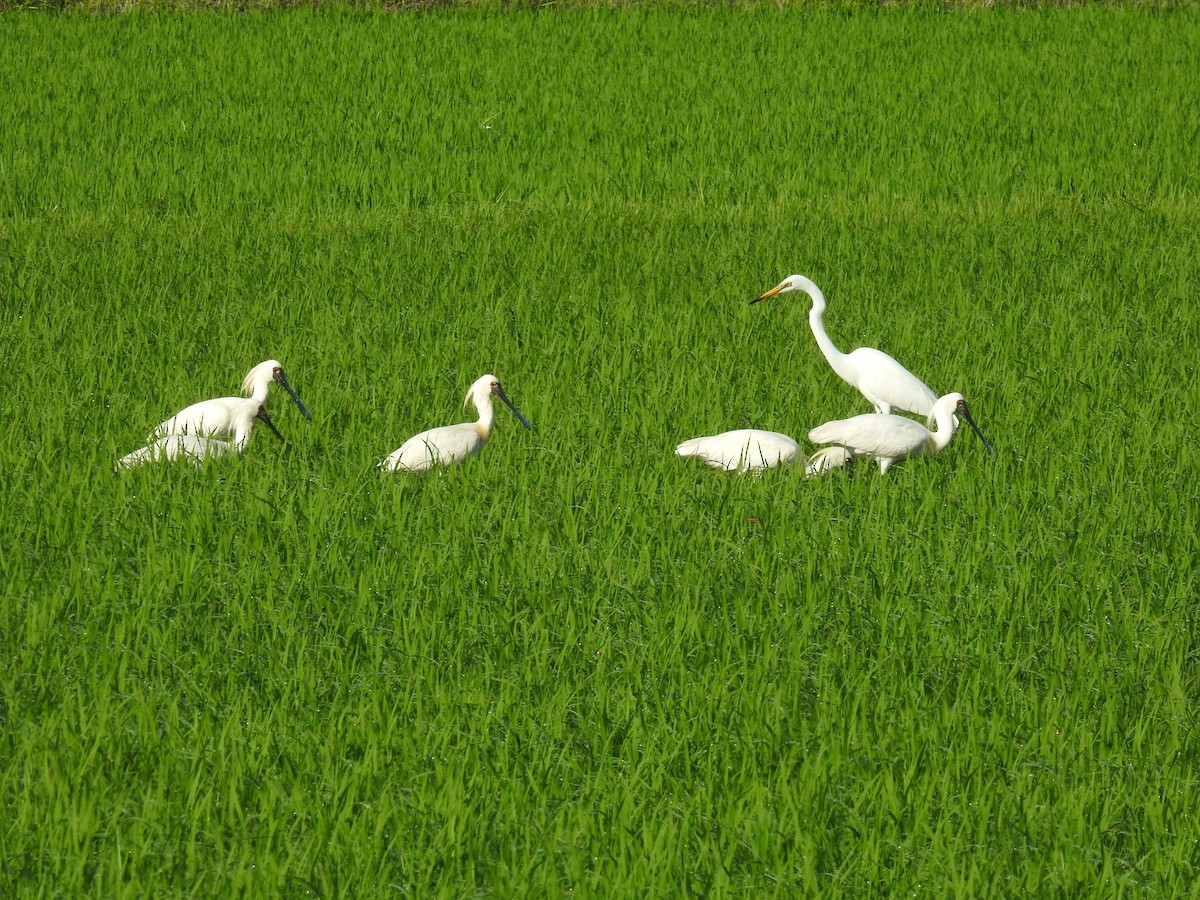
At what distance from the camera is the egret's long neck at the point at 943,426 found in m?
5.46

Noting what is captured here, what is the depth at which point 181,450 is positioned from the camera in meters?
5.18

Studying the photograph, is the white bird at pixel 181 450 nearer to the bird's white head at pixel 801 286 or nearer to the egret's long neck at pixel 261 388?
the egret's long neck at pixel 261 388

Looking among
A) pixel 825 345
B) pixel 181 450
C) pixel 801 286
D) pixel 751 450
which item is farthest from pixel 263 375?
pixel 801 286

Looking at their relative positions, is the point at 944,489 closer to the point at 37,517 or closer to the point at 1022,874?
the point at 1022,874

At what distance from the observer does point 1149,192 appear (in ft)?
35.0

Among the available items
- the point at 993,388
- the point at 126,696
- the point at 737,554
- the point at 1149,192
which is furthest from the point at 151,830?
the point at 1149,192

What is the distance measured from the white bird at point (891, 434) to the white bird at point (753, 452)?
0.08 metres

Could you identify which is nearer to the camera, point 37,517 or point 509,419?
point 37,517

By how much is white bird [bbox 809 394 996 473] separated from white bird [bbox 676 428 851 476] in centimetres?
8

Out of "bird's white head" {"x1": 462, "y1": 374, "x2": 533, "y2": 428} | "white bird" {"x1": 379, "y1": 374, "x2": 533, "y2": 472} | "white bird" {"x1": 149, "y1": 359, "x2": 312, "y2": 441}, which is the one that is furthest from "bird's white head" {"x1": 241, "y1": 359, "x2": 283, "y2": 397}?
"bird's white head" {"x1": 462, "y1": 374, "x2": 533, "y2": 428}

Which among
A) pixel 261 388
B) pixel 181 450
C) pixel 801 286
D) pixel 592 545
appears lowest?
pixel 592 545

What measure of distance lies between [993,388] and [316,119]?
26.3 ft

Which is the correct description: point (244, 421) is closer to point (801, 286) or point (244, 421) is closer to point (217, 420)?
point (217, 420)

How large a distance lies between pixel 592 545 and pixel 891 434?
143 centimetres
